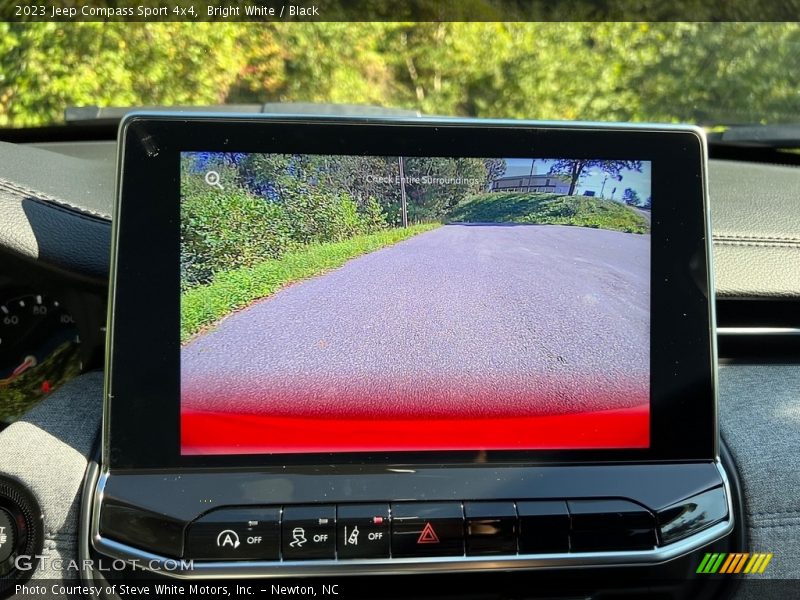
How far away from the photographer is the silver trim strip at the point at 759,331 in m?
1.90

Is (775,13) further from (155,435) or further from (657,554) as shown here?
(155,435)

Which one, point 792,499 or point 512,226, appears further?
point 792,499

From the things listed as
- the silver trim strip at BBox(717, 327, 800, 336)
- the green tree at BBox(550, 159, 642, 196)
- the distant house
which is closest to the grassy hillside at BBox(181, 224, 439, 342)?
the distant house

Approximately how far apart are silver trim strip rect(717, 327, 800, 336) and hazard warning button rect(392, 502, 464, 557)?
2.88 feet

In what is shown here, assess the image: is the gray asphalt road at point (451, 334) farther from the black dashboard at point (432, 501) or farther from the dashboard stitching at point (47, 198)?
the dashboard stitching at point (47, 198)

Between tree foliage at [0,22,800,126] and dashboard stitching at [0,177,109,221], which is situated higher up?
tree foliage at [0,22,800,126]

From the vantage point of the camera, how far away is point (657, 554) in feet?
4.99

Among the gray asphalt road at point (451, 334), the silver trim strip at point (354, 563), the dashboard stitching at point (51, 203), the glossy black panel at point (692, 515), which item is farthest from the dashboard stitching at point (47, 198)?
the glossy black panel at point (692, 515)

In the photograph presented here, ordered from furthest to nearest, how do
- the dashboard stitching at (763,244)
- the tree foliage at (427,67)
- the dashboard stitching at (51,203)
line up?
the tree foliage at (427,67) → the dashboard stitching at (763,244) → the dashboard stitching at (51,203)

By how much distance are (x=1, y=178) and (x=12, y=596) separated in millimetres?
914

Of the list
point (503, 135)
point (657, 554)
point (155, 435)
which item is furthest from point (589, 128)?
point (155, 435)

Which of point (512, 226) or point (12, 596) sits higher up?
point (512, 226)

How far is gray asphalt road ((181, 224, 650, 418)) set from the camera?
4.84 feet

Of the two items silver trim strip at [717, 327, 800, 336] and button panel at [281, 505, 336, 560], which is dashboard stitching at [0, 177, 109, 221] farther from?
silver trim strip at [717, 327, 800, 336]
